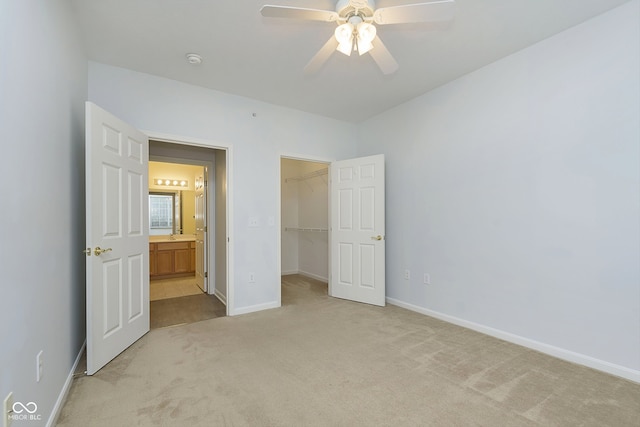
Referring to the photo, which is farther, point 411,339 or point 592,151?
point 411,339

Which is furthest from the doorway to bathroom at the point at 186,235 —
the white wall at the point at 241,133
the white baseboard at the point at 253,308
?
the white wall at the point at 241,133

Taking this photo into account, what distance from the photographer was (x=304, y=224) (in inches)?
245

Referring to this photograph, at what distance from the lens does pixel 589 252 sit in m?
2.32

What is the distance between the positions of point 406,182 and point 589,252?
1985 mm

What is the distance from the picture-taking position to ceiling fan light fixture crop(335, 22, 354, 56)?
1.87 meters

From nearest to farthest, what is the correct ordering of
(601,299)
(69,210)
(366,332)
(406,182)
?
(69,210) → (601,299) → (366,332) → (406,182)

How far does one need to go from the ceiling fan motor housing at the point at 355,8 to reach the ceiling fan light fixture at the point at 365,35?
9 centimetres

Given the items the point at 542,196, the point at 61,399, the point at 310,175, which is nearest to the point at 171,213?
the point at 310,175

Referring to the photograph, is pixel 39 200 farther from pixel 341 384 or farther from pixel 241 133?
pixel 241 133

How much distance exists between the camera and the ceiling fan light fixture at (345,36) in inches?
73.5

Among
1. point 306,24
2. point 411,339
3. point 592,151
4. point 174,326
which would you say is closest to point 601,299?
point 592,151

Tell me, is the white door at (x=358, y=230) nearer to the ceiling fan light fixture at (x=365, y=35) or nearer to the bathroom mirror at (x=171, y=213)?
the ceiling fan light fixture at (x=365, y=35)

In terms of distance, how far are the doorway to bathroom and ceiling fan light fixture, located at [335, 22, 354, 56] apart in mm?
2535

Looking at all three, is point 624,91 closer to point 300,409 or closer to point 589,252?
point 589,252
